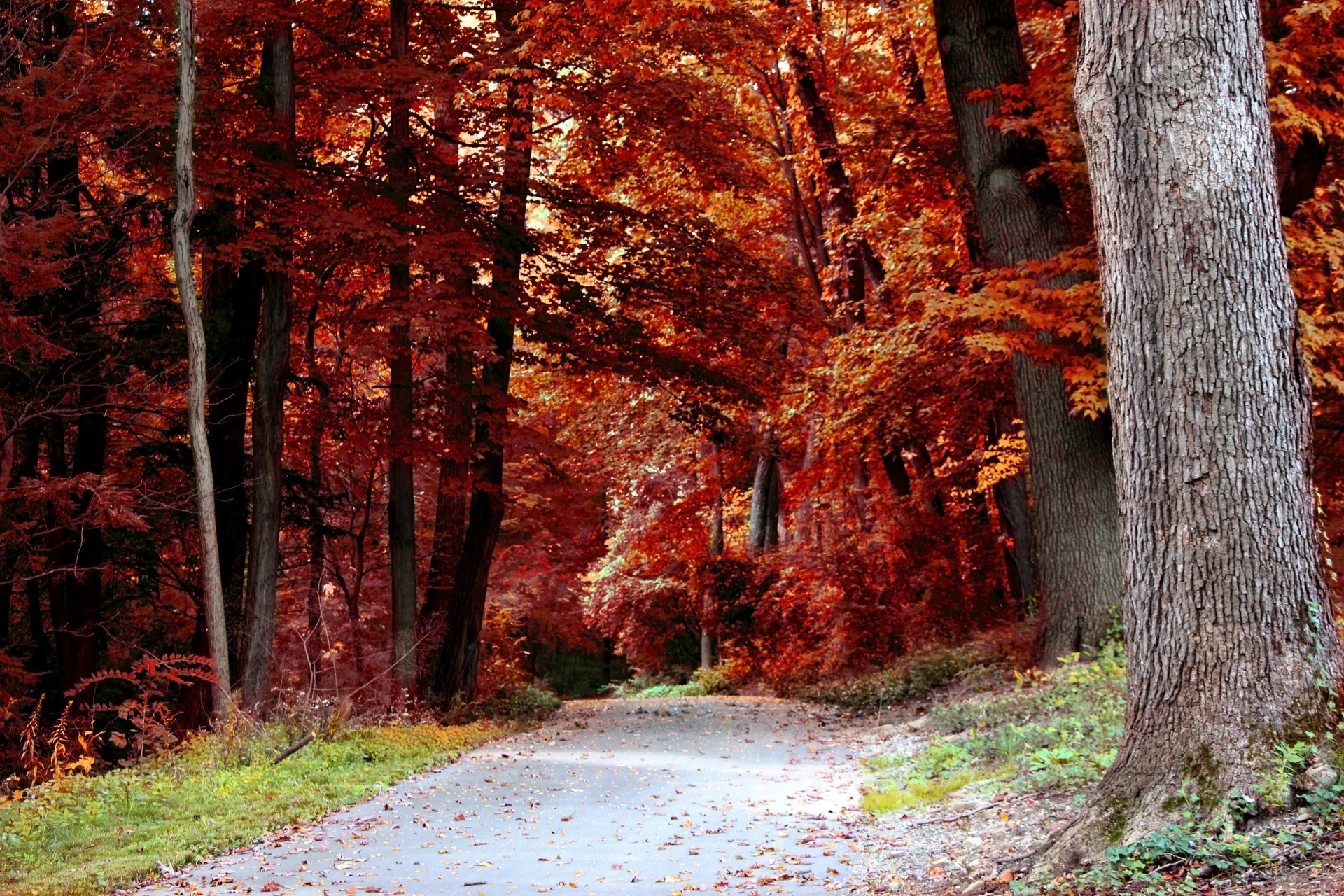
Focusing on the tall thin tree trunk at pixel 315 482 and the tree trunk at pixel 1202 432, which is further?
the tall thin tree trunk at pixel 315 482

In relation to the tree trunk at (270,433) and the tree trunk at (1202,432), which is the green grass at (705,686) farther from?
the tree trunk at (1202,432)

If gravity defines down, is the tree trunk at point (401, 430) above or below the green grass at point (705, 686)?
above

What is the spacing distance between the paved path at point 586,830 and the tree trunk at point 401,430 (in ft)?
8.11

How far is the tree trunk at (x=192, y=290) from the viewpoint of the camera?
38.8 ft

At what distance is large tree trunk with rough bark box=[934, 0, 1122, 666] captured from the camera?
11.0 meters

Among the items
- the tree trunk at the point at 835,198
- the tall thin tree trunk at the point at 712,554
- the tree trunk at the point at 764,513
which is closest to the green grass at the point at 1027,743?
the tree trunk at the point at 835,198

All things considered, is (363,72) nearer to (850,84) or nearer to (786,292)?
(786,292)

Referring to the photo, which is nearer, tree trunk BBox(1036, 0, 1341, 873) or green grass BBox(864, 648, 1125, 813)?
tree trunk BBox(1036, 0, 1341, 873)

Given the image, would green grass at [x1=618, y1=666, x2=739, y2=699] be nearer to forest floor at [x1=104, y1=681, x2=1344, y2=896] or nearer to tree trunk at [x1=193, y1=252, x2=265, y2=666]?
tree trunk at [x1=193, y1=252, x2=265, y2=666]

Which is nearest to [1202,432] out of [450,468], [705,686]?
[450,468]

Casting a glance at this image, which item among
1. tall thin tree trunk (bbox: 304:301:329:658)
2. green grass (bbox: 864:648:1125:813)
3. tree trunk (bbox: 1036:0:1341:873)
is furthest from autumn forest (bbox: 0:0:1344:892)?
green grass (bbox: 864:648:1125:813)

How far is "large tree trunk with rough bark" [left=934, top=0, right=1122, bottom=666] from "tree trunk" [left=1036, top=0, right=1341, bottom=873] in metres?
5.56

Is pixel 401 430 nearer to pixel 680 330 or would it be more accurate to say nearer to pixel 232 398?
pixel 232 398

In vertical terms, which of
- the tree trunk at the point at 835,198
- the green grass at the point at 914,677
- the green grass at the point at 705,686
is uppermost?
the tree trunk at the point at 835,198
